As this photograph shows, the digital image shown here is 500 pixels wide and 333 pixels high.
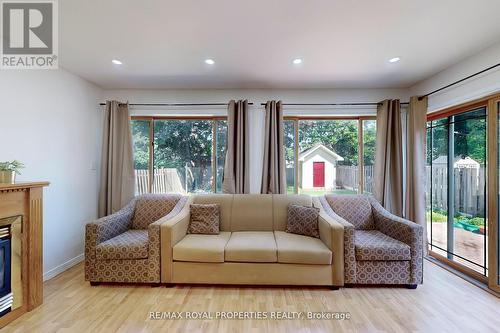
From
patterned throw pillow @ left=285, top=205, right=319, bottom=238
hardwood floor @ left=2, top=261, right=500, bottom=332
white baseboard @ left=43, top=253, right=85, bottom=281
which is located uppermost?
patterned throw pillow @ left=285, top=205, right=319, bottom=238

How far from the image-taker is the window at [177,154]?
3812mm

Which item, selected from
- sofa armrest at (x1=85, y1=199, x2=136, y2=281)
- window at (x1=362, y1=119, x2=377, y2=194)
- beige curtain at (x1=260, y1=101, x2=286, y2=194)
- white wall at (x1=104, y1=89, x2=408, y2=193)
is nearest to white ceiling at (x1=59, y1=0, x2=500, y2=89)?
white wall at (x1=104, y1=89, x2=408, y2=193)

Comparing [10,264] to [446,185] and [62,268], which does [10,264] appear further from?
[446,185]

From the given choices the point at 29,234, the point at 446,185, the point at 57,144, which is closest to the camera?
the point at 29,234

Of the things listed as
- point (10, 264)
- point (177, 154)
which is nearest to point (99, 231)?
point (10, 264)

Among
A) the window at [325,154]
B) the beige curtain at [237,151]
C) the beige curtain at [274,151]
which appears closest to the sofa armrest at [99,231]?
the beige curtain at [237,151]

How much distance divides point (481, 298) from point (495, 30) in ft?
8.19

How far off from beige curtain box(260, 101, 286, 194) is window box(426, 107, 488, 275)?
6.94ft

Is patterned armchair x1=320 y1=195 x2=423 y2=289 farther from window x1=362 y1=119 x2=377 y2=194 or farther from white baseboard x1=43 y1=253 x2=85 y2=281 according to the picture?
white baseboard x1=43 y1=253 x2=85 y2=281

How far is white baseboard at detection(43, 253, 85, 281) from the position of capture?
2.78m

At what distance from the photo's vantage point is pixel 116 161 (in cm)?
350

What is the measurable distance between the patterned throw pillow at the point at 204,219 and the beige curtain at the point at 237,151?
0.49m

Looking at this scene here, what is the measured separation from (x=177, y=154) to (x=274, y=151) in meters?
1.53

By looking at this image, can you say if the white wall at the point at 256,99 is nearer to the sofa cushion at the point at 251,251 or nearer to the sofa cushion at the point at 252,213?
the sofa cushion at the point at 252,213
